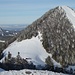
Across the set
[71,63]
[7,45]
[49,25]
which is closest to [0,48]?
[7,45]

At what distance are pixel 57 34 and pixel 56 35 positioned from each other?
0.73 m

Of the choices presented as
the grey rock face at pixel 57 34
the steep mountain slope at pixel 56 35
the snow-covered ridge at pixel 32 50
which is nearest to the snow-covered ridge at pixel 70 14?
the steep mountain slope at pixel 56 35

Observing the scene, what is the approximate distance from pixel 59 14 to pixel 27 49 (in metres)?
24.9

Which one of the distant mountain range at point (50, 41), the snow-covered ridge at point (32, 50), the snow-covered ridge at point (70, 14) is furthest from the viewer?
the snow-covered ridge at point (70, 14)

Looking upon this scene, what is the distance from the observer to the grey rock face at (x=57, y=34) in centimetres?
10325

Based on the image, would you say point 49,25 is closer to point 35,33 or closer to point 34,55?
point 35,33

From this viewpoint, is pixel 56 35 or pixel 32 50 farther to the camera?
pixel 56 35

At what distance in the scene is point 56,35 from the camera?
111688 millimetres

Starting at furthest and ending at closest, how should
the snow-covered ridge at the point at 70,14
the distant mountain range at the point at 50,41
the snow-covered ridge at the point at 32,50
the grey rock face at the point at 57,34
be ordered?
1. the snow-covered ridge at the point at 70,14
2. the grey rock face at the point at 57,34
3. the distant mountain range at the point at 50,41
4. the snow-covered ridge at the point at 32,50

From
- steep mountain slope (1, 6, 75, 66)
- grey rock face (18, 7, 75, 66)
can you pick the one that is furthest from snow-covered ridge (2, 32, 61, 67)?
grey rock face (18, 7, 75, 66)

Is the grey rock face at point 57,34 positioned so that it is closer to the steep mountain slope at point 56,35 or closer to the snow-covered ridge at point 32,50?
the steep mountain slope at point 56,35

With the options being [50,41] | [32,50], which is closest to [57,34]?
[50,41]

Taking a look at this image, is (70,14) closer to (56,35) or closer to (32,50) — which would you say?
(56,35)

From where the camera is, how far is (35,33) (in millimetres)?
113062
